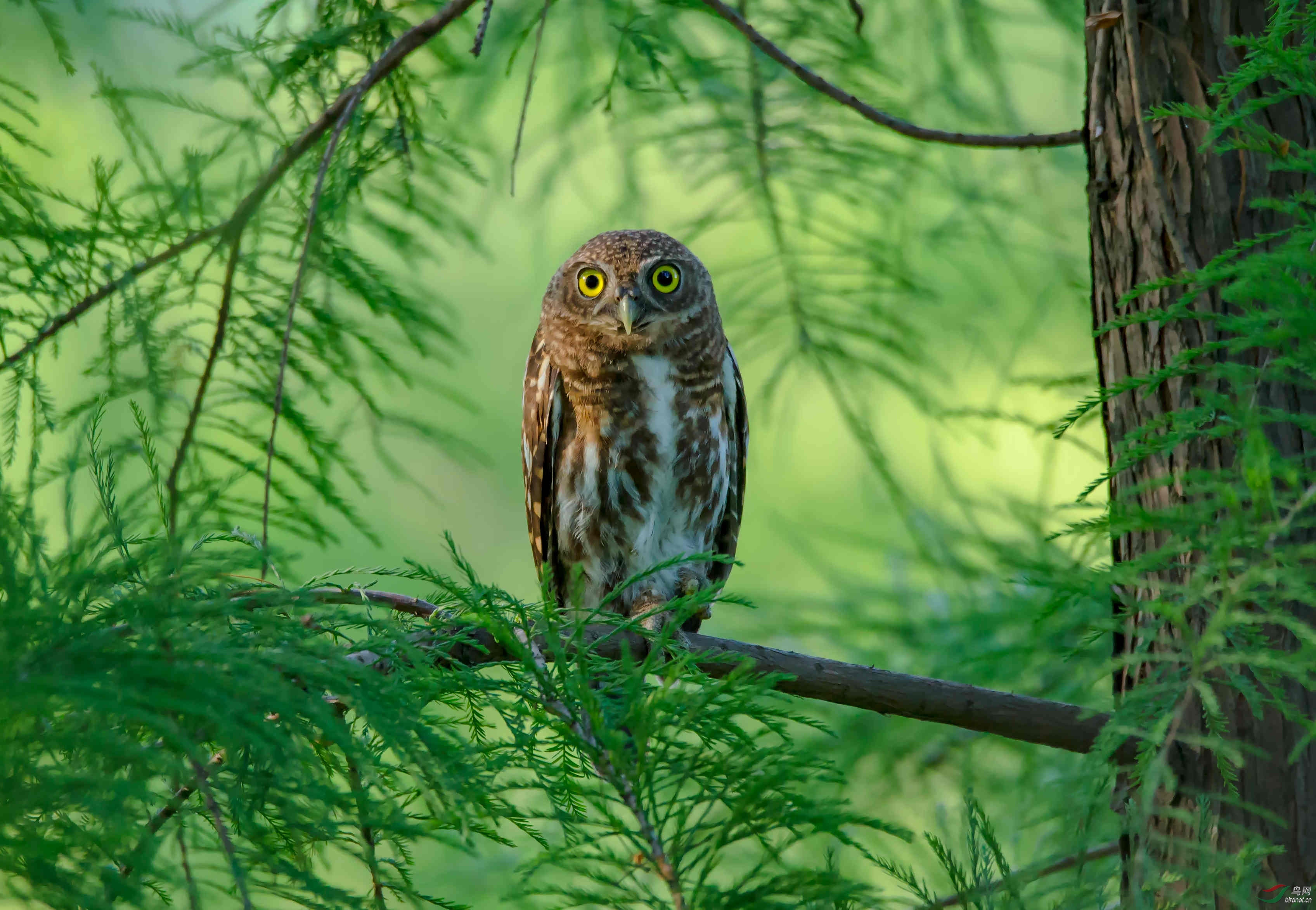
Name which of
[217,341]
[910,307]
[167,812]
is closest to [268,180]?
[217,341]

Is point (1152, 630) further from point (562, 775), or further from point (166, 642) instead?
point (166, 642)

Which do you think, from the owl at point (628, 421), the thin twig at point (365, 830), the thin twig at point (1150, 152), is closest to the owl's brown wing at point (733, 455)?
the owl at point (628, 421)

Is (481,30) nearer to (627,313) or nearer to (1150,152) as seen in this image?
(1150,152)

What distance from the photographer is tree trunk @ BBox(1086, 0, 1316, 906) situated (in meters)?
1.67

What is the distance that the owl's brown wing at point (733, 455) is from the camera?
119 inches

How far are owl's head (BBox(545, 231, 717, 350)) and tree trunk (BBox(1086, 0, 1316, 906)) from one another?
1.21 metres

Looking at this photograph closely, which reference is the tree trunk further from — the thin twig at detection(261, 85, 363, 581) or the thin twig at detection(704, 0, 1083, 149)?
the thin twig at detection(261, 85, 363, 581)

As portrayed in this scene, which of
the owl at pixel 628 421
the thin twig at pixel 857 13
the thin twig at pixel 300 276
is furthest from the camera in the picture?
the owl at pixel 628 421

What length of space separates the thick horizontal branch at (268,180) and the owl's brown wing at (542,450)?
113 centimetres

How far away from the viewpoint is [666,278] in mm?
2877

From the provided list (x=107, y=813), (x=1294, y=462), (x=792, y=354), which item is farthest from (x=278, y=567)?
(x=792, y=354)

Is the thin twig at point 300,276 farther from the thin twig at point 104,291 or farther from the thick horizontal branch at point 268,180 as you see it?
the thin twig at point 104,291

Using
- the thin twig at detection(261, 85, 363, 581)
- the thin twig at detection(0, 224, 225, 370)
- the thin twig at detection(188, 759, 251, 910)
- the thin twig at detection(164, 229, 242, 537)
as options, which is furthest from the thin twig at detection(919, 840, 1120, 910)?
the thin twig at detection(0, 224, 225, 370)

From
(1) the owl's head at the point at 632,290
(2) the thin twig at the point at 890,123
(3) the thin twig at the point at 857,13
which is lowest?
(1) the owl's head at the point at 632,290
